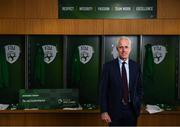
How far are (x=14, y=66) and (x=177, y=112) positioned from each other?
8.85 ft

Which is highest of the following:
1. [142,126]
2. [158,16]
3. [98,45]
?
[158,16]

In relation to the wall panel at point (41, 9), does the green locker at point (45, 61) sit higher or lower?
lower

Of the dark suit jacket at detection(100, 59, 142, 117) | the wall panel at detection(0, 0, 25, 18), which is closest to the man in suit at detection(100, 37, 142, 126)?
the dark suit jacket at detection(100, 59, 142, 117)

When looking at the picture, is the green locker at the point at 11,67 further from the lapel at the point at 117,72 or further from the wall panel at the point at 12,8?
the lapel at the point at 117,72

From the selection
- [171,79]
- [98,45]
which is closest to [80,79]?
[98,45]

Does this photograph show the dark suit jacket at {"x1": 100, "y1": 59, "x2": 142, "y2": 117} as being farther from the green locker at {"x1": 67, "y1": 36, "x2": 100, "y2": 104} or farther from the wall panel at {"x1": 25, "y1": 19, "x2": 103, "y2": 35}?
the green locker at {"x1": 67, "y1": 36, "x2": 100, "y2": 104}

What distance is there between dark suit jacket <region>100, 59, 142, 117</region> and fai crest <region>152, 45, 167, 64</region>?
2.11 metres

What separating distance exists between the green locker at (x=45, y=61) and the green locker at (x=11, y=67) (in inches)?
6.5

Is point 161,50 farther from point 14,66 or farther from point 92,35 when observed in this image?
point 14,66

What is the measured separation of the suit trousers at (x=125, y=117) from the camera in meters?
3.70

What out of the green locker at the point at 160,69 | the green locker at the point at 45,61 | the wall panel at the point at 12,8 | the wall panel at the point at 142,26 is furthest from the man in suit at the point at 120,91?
the wall panel at the point at 12,8

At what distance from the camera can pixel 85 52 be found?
5852 mm

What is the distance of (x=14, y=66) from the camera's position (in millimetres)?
5828

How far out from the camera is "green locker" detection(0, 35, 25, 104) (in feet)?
18.9
